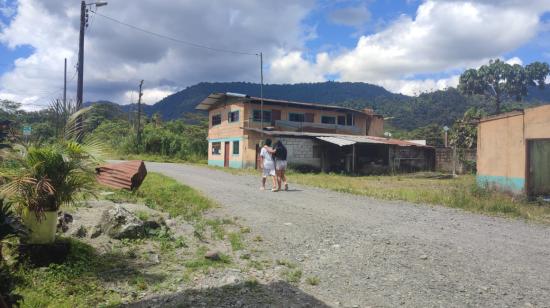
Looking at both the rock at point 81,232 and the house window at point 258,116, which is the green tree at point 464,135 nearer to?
the house window at point 258,116

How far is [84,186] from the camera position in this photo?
4.75 meters

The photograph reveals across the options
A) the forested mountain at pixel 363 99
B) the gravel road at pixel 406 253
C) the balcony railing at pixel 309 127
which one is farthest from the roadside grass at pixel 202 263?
the forested mountain at pixel 363 99

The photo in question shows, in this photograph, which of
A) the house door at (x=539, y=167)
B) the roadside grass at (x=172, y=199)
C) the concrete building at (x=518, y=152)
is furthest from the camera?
the house door at (x=539, y=167)

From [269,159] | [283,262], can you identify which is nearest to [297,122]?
[269,159]

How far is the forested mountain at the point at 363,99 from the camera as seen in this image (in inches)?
3068

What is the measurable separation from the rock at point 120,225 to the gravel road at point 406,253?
1951 millimetres

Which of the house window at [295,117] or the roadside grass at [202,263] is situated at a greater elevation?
the house window at [295,117]

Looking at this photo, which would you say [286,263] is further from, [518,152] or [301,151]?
[301,151]

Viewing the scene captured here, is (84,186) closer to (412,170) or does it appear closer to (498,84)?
(412,170)

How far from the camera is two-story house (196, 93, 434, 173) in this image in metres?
25.3

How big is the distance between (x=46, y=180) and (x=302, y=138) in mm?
21445

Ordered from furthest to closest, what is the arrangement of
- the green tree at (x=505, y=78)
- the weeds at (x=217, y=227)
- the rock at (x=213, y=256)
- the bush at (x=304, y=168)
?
the green tree at (x=505, y=78) → the bush at (x=304, y=168) → the weeds at (x=217, y=227) → the rock at (x=213, y=256)

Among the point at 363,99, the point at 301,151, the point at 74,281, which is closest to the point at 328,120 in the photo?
the point at 301,151

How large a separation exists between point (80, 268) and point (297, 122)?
2498 centimetres
